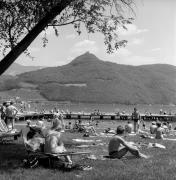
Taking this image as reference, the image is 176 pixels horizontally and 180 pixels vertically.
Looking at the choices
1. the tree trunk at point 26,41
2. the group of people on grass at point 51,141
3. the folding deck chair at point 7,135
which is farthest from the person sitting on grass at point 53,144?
the folding deck chair at point 7,135

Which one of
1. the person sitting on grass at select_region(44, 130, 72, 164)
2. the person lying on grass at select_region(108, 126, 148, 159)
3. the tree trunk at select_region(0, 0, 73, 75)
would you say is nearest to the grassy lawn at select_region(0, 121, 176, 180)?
the person lying on grass at select_region(108, 126, 148, 159)

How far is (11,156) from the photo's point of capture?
36.4 feet

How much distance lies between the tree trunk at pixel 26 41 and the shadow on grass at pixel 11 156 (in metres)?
2.27

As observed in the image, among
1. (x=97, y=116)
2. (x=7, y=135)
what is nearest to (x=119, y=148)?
(x=7, y=135)

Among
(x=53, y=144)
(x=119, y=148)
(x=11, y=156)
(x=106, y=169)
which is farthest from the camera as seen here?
(x=11, y=156)

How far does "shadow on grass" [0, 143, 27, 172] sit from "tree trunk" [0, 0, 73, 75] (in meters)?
2.27

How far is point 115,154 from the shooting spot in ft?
35.1

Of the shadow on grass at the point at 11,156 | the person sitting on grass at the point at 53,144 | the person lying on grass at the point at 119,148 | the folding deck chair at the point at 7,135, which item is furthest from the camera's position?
the folding deck chair at the point at 7,135

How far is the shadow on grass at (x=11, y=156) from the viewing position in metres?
9.49

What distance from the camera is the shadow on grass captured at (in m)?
9.49

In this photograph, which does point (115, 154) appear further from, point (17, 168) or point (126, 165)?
point (17, 168)

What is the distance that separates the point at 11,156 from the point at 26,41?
320cm

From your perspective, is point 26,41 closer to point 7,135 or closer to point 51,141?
point 51,141

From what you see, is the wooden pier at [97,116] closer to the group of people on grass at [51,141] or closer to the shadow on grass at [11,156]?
the shadow on grass at [11,156]
